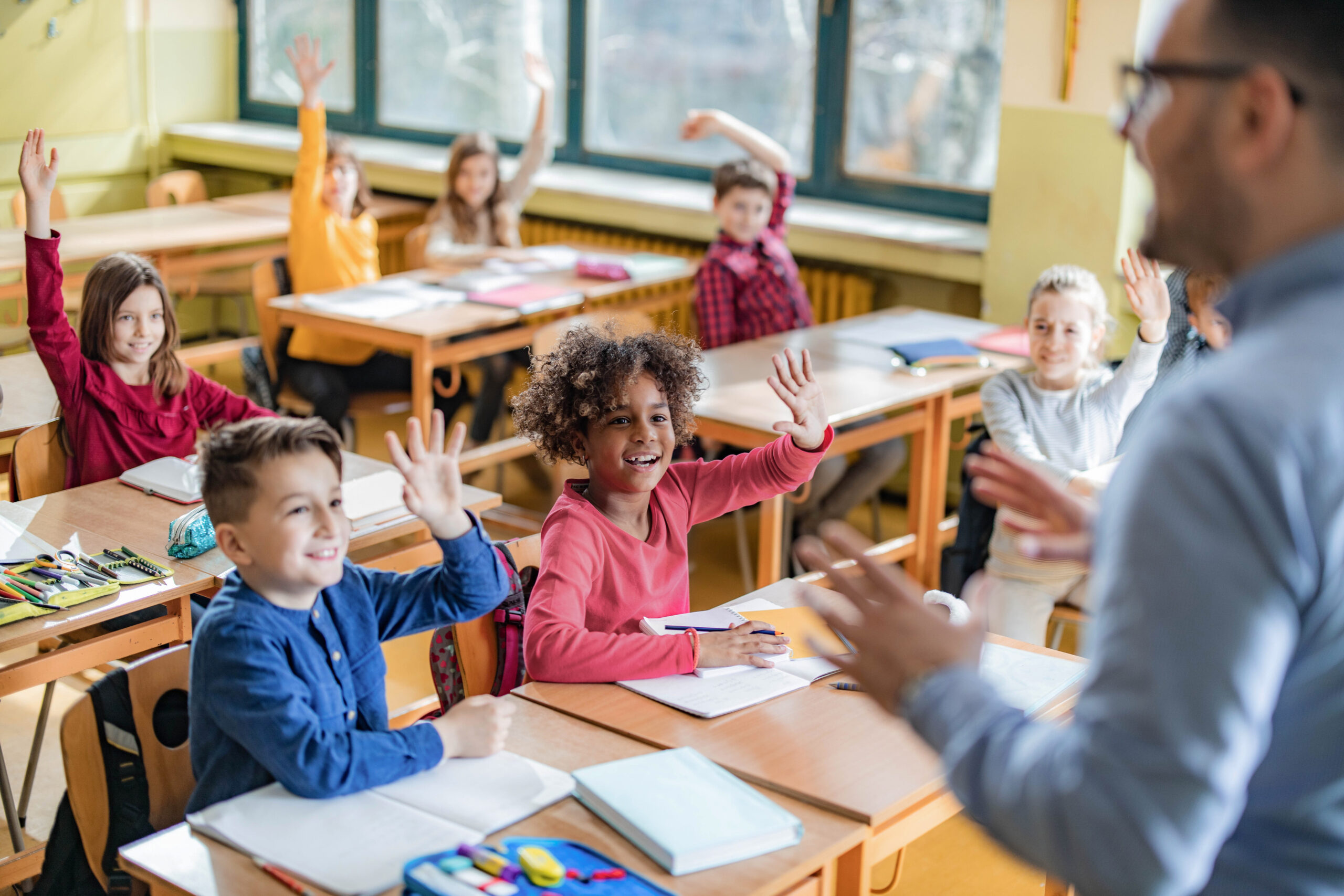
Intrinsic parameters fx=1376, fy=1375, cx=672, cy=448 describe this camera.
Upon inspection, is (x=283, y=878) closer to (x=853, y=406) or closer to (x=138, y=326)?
(x=138, y=326)

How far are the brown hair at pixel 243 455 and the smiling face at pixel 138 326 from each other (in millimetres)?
1354

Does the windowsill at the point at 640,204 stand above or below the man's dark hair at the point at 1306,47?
below

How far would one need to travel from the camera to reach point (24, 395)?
3.22m

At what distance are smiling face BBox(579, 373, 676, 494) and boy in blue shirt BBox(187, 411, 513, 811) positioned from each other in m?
0.48

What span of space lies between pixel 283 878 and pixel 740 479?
1099 millimetres

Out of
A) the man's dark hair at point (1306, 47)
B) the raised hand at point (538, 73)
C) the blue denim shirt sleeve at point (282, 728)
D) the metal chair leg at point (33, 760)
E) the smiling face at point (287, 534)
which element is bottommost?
the metal chair leg at point (33, 760)

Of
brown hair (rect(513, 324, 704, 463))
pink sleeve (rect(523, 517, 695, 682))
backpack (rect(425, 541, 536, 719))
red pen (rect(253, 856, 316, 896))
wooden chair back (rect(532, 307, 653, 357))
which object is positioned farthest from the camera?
wooden chair back (rect(532, 307, 653, 357))

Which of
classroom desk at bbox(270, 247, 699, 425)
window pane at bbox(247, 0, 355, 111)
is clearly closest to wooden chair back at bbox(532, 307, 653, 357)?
classroom desk at bbox(270, 247, 699, 425)

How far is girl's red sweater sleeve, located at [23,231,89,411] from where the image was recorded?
269cm

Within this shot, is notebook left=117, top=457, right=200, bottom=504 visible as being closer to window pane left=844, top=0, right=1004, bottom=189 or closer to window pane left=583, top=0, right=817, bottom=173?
window pane left=844, top=0, right=1004, bottom=189

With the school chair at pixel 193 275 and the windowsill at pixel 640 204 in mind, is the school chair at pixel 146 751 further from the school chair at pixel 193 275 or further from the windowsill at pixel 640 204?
the school chair at pixel 193 275

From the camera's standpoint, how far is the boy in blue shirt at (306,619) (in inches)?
56.6

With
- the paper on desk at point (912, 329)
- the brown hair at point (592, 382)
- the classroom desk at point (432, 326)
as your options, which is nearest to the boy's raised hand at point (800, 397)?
the brown hair at point (592, 382)

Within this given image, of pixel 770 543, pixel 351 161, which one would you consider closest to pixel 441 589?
pixel 770 543
